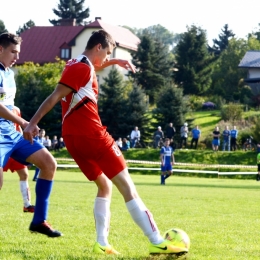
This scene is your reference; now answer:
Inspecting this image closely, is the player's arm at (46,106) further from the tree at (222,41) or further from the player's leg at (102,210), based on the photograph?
the tree at (222,41)

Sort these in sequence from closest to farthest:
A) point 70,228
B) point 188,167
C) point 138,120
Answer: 1. point 70,228
2. point 188,167
3. point 138,120

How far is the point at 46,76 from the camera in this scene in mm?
66750

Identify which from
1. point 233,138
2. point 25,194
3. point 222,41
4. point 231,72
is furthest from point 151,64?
point 25,194

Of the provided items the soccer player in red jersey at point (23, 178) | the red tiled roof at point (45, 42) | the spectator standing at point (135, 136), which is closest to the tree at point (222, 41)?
the red tiled roof at point (45, 42)

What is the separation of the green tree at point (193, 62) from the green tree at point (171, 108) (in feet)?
68.2

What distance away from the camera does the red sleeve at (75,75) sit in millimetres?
6766

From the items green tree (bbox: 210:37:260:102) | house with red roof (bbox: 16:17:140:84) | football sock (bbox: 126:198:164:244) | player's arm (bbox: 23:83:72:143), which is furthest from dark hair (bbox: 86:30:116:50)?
green tree (bbox: 210:37:260:102)

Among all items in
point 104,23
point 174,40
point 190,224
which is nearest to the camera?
point 190,224

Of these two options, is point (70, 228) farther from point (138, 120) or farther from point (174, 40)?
point (174, 40)

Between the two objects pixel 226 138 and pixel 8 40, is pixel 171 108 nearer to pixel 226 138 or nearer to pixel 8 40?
pixel 226 138

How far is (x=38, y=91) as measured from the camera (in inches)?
2413

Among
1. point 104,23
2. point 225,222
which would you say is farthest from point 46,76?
point 225,222

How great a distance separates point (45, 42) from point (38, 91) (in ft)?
91.4

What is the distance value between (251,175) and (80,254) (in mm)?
33271
